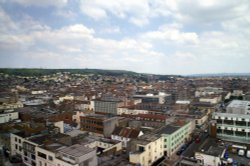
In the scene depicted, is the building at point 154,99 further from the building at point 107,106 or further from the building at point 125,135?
the building at point 125,135

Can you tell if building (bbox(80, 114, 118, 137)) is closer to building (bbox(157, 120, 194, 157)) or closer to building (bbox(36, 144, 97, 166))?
building (bbox(157, 120, 194, 157))

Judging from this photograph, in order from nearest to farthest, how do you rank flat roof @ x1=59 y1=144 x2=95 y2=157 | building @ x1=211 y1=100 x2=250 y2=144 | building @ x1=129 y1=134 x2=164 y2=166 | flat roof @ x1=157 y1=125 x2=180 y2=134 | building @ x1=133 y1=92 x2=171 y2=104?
flat roof @ x1=59 y1=144 x2=95 y2=157 → building @ x1=129 y1=134 x2=164 y2=166 → flat roof @ x1=157 y1=125 x2=180 y2=134 → building @ x1=211 y1=100 x2=250 y2=144 → building @ x1=133 y1=92 x2=171 y2=104

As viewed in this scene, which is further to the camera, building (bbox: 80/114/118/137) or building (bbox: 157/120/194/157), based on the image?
building (bbox: 80/114/118/137)

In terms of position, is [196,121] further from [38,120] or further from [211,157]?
[38,120]

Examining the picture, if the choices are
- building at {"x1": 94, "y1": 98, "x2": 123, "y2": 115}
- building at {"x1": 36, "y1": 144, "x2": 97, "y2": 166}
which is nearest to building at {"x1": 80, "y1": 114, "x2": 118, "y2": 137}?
building at {"x1": 36, "y1": 144, "x2": 97, "y2": 166}

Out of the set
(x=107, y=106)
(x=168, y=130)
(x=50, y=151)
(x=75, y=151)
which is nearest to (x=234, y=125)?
(x=168, y=130)

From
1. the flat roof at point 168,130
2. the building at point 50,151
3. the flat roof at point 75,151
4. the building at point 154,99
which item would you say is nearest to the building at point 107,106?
the building at point 154,99

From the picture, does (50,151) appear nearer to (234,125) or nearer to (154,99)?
(234,125)
